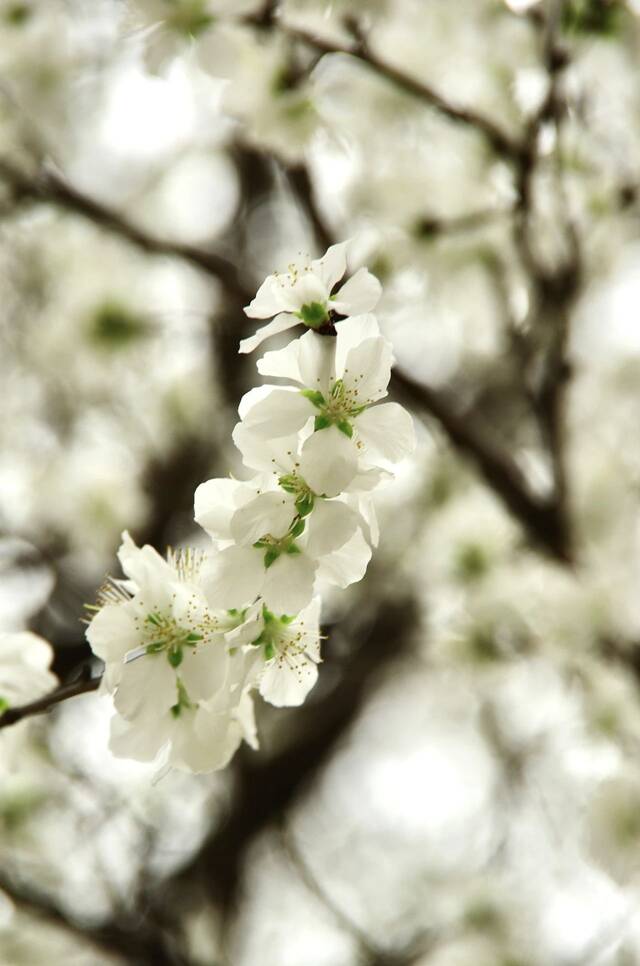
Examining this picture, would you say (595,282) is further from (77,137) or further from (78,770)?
(78,770)

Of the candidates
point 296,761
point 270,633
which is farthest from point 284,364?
point 296,761

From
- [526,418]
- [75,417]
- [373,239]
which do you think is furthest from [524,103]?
[75,417]

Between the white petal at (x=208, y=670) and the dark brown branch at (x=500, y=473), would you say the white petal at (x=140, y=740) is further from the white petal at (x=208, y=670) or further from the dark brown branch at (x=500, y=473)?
the dark brown branch at (x=500, y=473)

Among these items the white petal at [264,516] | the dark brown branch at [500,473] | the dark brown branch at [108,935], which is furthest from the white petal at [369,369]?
the dark brown branch at [108,935]

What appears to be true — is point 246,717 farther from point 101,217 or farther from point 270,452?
point 101,217

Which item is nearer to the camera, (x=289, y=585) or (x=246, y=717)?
(x=289, y=585)

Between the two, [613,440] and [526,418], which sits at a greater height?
[613,440]
